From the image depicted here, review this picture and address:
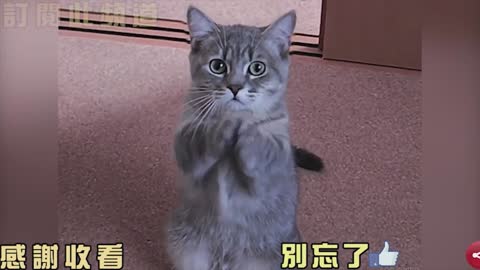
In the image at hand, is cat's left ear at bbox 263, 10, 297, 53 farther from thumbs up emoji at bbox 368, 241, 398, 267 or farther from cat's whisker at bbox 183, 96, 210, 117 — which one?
thumbs up emoji at bbox 368, 241, 398, 267

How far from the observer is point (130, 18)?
3.51ft

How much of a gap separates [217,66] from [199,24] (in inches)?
2.5

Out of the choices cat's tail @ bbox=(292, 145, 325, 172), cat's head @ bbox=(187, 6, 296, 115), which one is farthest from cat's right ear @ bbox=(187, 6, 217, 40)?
cat's tail @ bbox=(292, 145, 325, 172)

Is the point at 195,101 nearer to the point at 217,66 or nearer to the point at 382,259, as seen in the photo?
the point at 217,66

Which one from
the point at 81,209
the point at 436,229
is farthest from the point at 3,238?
the point at 436,229

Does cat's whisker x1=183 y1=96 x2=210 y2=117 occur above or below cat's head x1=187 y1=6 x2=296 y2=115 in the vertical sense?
below

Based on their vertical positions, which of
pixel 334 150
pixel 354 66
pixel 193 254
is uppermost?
pixel 354 66

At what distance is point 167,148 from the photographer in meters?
1.03

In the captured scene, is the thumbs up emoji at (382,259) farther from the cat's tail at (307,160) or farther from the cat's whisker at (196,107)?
the cat's whisker at (196,107)

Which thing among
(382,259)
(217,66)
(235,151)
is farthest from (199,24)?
(382,259)

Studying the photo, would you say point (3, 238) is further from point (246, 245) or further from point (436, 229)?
point (436, 229)

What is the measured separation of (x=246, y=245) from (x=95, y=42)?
397 mm

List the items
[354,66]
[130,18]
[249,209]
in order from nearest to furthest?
[249,209]
[130,18]
[354,66]

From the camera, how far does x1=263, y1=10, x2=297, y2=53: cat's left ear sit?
0.95 m
